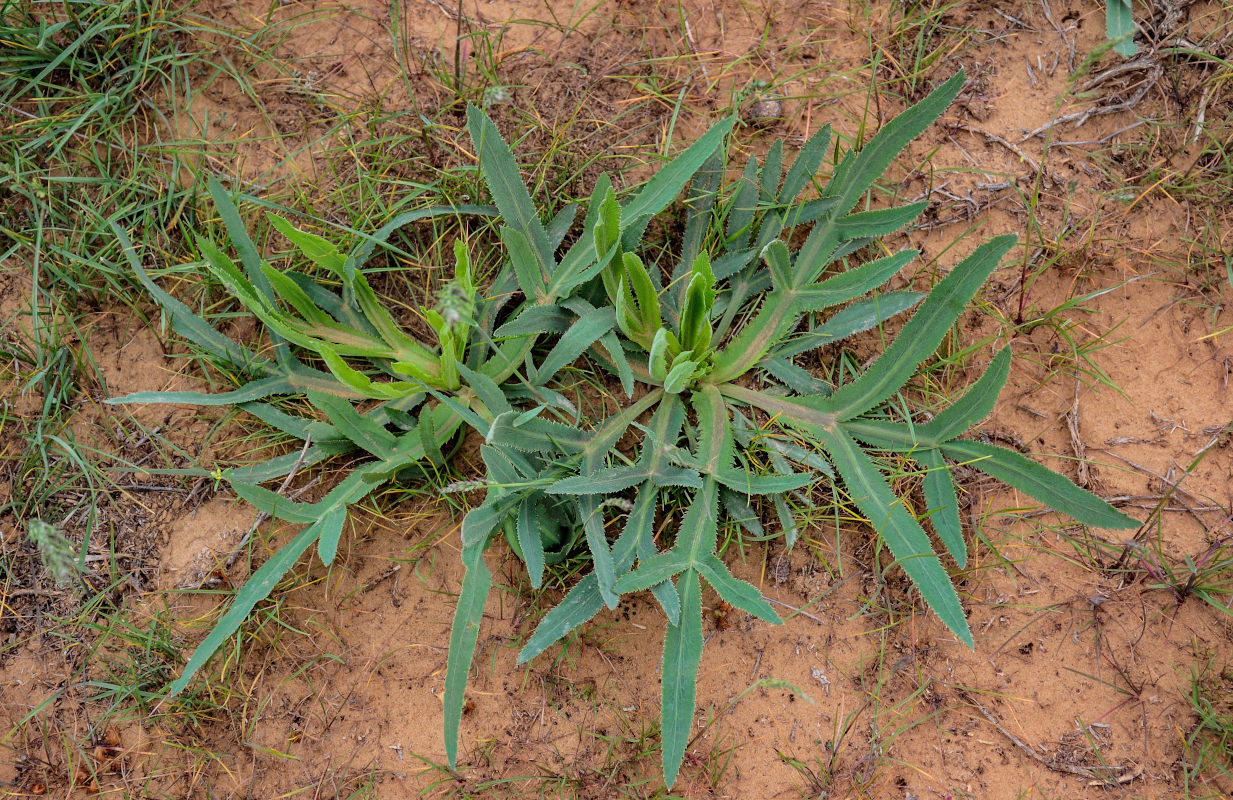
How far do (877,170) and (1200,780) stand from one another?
5.86 feet

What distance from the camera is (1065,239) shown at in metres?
2.51

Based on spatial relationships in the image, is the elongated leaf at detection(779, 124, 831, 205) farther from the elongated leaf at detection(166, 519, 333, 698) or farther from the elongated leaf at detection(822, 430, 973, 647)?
the elongated leaf at detection(166, 519, 333, 698)

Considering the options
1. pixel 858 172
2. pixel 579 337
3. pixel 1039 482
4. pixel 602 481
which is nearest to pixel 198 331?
pixel 579 337

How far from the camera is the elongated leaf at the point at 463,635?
2.07 meters

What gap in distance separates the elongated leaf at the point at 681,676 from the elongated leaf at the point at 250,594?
0.93 meters

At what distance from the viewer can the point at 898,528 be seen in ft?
7.09

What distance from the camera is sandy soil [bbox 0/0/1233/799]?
7.38ft

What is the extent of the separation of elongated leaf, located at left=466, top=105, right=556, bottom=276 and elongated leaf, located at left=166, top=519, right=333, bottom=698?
909 mm

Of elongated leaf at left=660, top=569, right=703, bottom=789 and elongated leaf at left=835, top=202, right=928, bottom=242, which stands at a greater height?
elongated leaf at left=835, top=202, right=928, bottom=242

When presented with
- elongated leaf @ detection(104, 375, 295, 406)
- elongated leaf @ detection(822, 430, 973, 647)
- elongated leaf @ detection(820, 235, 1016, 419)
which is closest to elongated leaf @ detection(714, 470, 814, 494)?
elongated leaf @ detection(822, 430, 973, 647)

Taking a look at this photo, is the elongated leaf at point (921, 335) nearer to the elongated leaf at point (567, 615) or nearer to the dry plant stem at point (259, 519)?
the elongated leaf at point (567, 615)

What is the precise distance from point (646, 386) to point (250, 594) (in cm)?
119

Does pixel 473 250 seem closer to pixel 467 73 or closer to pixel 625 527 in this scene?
pixel 467 73

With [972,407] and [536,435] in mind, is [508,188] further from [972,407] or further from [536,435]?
[972,407]
